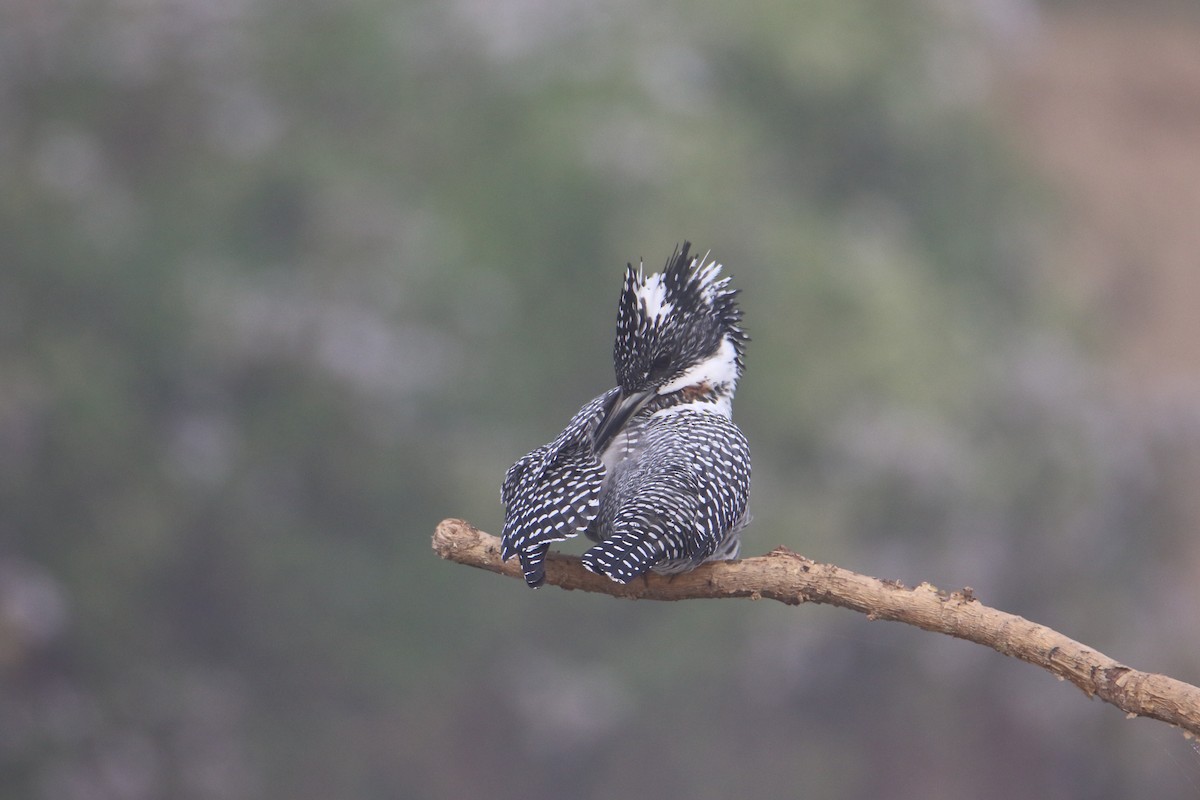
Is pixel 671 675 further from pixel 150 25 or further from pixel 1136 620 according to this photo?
pixel 150 25

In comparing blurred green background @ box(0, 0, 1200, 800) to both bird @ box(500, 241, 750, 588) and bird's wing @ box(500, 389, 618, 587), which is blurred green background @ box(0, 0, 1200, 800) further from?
bird's wing @ box(500, 389, 618, 587)

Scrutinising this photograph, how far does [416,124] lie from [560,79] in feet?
1.55

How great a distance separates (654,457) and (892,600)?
40 cm

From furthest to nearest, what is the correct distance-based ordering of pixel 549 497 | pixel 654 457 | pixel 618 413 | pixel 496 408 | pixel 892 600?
pixel 496 408 → pixel 618 413 → pixel 654 457 → pixel 549 497 → pixel 892 600

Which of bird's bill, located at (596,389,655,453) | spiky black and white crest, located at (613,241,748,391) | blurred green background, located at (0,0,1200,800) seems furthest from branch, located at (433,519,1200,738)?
blurred green background, located at (0,0,1200,800)

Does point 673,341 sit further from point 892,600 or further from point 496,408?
point 496,408

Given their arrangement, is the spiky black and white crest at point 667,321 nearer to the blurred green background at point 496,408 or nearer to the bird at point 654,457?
the bird at point 654,457

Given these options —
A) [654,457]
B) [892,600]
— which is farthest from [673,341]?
[892,600]

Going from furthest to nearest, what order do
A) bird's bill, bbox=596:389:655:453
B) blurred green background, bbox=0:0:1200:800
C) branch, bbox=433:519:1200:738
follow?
1. blurred green background, bbox=0:0:1200:800
2. bird's bill, bbox=596:389:655:453
3. branch, bbox=433:519:1200:738

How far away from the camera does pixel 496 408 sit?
3.68 metres

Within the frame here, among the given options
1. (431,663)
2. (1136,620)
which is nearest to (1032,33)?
(1136,620)

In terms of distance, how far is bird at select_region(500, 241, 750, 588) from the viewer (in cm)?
132

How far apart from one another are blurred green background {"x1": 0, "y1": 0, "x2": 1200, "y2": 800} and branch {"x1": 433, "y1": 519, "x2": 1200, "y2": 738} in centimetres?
215

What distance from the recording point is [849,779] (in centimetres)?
369
